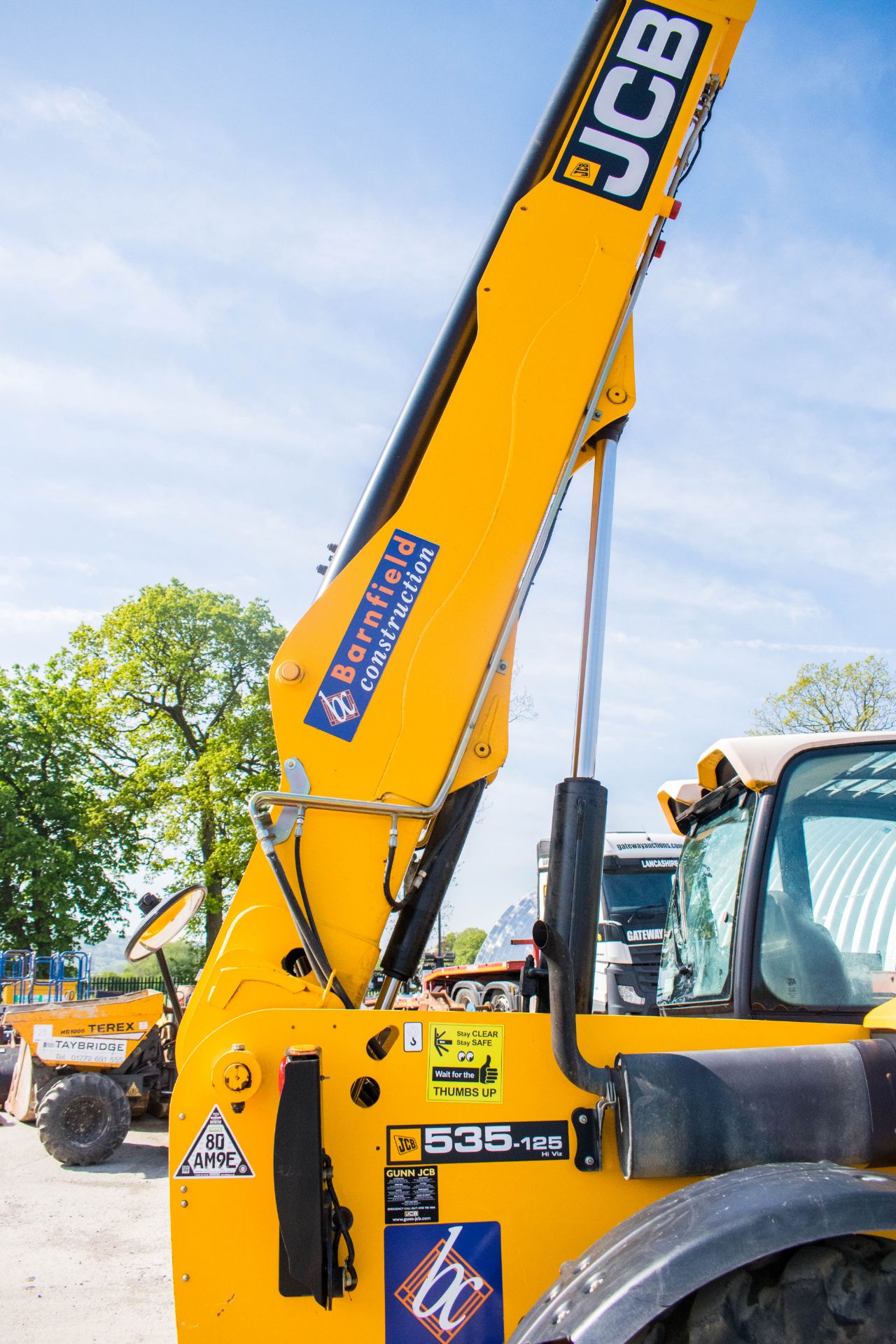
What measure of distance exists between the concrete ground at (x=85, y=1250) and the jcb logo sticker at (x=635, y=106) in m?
5.15

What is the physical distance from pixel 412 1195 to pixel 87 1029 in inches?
330

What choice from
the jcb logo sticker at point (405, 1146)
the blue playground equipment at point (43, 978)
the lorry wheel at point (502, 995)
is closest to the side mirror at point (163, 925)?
the jcb logo sticker at point (405, 1146)

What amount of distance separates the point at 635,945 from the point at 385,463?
10.3 m

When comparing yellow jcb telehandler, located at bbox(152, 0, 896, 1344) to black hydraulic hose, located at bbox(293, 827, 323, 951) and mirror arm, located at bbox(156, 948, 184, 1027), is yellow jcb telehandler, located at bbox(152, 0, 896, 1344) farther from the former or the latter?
mirror arm, located at bbox(156, 948, 184, 1027)

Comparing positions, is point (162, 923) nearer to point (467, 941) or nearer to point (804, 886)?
point (804, 886)

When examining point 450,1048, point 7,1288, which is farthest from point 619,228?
point 7,1288

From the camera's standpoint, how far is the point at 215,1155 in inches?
92.0

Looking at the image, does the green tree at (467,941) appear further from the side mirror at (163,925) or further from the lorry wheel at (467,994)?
the side mirror at (163,925)

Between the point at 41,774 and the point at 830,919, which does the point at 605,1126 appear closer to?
the point at 830,919

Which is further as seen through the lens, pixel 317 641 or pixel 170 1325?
pixel 170 1325

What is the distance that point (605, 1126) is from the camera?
93.7 inches

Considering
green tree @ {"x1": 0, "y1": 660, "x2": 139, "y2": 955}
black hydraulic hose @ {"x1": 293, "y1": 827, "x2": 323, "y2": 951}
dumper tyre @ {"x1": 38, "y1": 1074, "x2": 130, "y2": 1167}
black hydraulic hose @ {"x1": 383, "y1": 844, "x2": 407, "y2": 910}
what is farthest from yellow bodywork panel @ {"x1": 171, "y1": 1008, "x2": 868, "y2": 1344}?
green tree @ {"x1": 0, "y1": 660, "x2": 139, "y2": 955}

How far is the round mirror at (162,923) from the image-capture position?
109 inches

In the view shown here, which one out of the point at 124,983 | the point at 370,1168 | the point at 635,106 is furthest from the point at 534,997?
the point at 124,983
